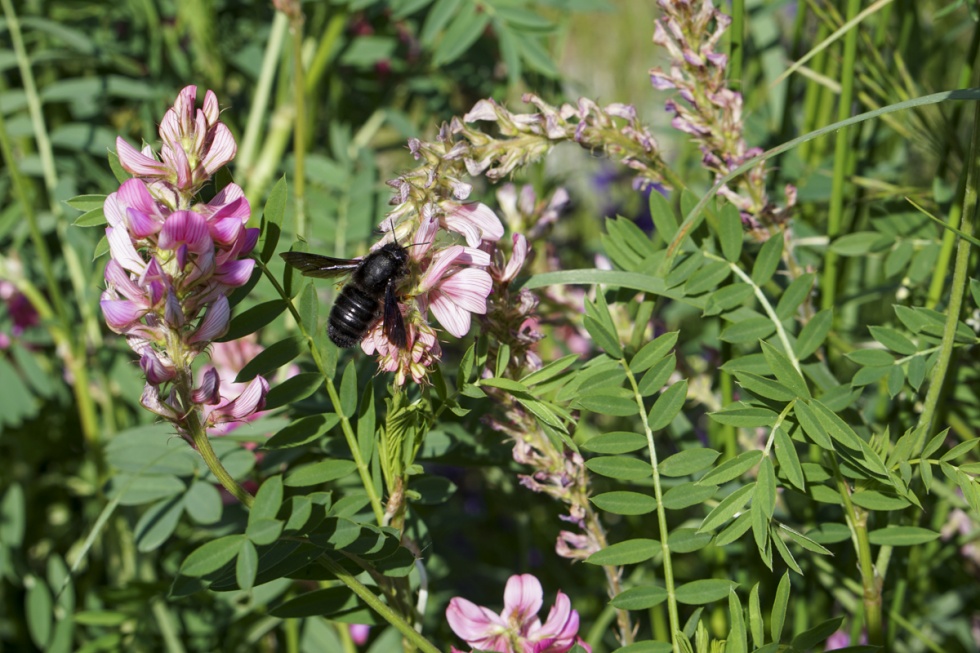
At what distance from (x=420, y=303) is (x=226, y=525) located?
1.57 feet

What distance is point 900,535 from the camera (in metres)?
0.84

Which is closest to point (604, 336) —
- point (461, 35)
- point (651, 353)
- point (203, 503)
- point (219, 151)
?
point (651, 353)

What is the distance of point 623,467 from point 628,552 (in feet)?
0.25

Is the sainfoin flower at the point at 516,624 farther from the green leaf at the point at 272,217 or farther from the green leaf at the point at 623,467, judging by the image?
the green leaf at the point at 272,217

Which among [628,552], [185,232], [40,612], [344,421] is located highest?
[185,232]

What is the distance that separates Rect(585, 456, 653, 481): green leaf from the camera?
81 centimetres

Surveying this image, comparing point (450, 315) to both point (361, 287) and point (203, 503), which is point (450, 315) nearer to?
point (361, 287)

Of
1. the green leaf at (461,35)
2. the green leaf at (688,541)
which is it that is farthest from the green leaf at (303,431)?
the green leaf at (461,35)

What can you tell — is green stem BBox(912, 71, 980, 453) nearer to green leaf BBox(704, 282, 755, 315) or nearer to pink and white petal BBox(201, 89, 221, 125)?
green leaf BBox(704, 282, 755, 315)

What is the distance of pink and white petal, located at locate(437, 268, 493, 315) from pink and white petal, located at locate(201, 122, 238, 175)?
0.66 feet

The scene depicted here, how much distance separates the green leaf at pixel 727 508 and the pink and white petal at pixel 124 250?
48 cm

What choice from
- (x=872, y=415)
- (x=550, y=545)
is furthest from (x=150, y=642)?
(x=872, y=415)

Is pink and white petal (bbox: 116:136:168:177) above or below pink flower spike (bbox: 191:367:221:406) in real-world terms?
above

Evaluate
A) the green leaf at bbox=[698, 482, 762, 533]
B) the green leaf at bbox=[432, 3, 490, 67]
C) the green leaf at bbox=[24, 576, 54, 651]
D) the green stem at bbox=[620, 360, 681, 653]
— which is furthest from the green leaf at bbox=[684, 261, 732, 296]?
the green leaf at bbox=[24, 576, 54, 651]
